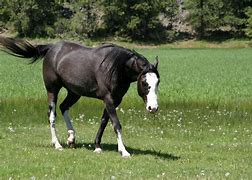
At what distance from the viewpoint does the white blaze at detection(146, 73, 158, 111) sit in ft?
36.2

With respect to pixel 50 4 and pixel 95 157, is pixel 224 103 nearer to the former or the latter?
pixel 95 157

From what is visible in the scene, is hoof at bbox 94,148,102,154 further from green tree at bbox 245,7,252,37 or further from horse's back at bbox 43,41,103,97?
green tree at bbox 245,7,252,37

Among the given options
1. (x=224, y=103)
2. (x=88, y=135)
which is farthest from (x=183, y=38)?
(x=88, y=135)

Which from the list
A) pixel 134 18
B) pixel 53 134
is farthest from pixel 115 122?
pixel 134 18

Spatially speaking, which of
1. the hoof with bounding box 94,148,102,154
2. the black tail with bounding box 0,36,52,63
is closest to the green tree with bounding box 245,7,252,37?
the black tail with bounding box 0,36,52,63

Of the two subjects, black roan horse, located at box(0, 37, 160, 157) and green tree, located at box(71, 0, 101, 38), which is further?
green tree, located at box(71, 0, 101, 38)

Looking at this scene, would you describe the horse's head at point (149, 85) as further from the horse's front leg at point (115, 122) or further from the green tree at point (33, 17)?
the green tree at point (33, 17)

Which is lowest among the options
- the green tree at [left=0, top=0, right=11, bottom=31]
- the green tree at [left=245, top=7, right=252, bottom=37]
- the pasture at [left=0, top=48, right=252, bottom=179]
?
the green tree at [left=0, top=0, right=11, bottom=31]

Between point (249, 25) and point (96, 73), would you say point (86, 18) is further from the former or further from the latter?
point (96, 73)

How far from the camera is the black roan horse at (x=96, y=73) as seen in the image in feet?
37.7

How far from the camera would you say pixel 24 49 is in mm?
14000

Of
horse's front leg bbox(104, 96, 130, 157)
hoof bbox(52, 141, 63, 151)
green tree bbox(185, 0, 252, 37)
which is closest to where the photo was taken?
horse's front leg bbox(104, 96, 130, 157)

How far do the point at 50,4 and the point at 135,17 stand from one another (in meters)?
16.0

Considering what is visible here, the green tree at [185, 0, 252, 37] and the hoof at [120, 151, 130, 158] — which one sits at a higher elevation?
the hoof at [120, 151, 130, 158]
